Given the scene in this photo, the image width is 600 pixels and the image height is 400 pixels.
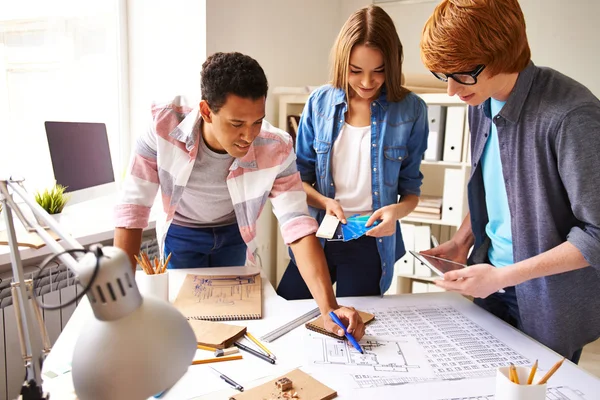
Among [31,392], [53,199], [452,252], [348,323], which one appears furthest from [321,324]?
[53,199]

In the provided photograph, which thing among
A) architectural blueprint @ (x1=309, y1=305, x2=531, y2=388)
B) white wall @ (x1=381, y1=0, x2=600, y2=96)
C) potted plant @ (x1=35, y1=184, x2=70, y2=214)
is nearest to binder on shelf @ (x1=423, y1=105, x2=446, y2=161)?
white wall @ (x1=381, y1=0, x2=600, y2=96)

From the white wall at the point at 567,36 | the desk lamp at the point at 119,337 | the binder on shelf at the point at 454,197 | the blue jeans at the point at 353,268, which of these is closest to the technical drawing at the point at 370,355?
the blue jeans at the point at 353,268

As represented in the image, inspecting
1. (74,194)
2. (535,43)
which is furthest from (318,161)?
(535,43)

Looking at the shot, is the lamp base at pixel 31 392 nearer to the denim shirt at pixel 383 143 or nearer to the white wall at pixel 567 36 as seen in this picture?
the denim shirt at pixel 383 143

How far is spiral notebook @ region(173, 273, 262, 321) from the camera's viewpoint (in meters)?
1.27

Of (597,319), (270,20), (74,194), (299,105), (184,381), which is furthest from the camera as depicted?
(299,105)

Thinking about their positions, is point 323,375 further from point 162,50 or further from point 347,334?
point 162,50

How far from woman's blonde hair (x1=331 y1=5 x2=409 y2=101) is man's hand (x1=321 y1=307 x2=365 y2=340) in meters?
0.82

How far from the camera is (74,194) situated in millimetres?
2002

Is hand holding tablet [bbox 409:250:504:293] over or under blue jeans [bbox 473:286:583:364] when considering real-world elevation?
over

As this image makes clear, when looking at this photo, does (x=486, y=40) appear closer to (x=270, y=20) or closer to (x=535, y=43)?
(x=270, y=20)

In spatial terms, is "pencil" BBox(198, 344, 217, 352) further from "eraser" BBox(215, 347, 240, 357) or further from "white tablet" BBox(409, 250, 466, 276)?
"white tablet" BBox(409, 250, 466, 276)

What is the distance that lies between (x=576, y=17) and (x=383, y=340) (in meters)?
2.79

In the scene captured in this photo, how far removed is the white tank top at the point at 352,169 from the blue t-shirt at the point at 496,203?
439 millimetres
